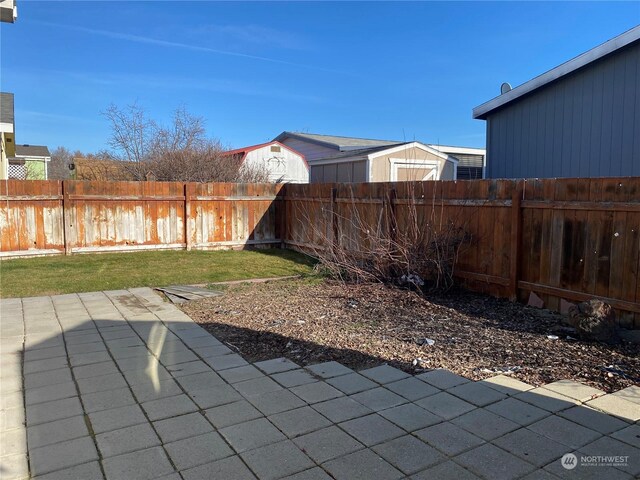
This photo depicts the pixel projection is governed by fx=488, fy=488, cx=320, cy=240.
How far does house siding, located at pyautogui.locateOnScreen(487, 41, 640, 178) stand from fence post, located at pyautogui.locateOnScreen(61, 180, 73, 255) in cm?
932

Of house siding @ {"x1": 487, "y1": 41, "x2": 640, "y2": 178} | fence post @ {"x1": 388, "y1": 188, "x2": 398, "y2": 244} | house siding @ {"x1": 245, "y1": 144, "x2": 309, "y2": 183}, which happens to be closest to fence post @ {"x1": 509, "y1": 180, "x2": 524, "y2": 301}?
fence post @ {"x1": 388, "y1": 188, "x2": 398, "y2": 244}

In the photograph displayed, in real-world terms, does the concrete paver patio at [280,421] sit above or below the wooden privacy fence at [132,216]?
below

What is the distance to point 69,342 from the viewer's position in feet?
16.0

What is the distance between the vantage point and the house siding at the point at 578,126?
789 cm

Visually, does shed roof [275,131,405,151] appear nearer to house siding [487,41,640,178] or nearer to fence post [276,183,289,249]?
fence post [276,183,289,249]

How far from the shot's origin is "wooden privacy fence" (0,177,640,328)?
541cm

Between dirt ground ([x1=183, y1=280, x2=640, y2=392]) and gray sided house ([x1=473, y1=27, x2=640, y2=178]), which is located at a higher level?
gray sided house ([x1=473, y1=27, x2=640, y2=178])

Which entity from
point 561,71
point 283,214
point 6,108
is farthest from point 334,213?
point 6,108

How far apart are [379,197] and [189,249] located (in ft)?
17.6

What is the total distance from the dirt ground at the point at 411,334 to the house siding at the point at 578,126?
3654 millimetres

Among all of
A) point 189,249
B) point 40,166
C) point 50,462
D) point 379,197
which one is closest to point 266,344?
point 50,462

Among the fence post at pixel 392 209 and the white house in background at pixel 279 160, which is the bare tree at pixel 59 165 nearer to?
the white house in background at pixel 279 160

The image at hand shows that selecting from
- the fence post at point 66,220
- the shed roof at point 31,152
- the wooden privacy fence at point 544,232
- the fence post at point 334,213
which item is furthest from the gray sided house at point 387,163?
the shed roof at point 31,152

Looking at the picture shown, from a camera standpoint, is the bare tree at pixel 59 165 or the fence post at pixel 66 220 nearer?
the fence post at pixel 66 220
